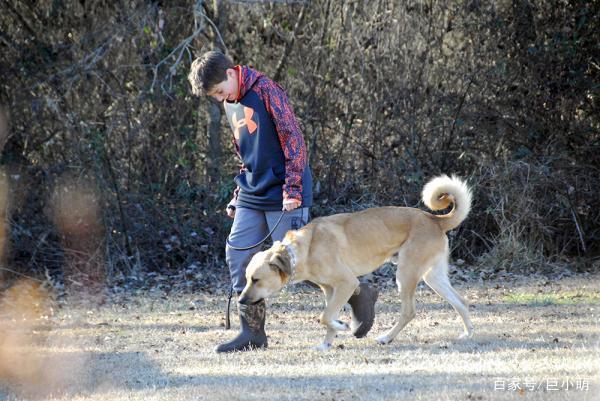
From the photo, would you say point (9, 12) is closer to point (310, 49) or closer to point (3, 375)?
point (310, 49)

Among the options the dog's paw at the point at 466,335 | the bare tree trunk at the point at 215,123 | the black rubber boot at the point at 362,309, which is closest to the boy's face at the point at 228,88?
the black rubber boot at the point at 362,309

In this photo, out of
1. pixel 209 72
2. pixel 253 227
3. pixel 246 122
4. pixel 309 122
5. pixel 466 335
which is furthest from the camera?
pixel 309 122

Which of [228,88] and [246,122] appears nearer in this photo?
[228,88]

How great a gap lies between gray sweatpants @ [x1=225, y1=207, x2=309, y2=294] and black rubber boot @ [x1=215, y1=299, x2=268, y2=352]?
254 mm

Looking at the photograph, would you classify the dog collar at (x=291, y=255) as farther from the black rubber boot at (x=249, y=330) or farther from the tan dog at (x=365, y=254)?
the black rubber boot at (x=249, y=330)

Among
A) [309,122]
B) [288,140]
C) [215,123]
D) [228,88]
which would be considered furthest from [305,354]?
[215,123]

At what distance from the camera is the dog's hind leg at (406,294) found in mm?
6680

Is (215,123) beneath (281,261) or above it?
above

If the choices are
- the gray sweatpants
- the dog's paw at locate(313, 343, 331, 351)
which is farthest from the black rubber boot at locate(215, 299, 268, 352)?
the dog's paw at locate(313, 343, 331, 351)

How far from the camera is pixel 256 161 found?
6180mm

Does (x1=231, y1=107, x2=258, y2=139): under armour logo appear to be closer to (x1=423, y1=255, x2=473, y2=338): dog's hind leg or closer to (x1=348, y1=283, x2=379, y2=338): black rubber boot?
(x1=348, y1=283, x2=379, y2=338): black rubber boot

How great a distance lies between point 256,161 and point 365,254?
119 cm

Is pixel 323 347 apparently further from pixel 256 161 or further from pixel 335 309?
pixel 256 161

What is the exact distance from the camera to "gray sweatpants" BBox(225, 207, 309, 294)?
20.7 ft
